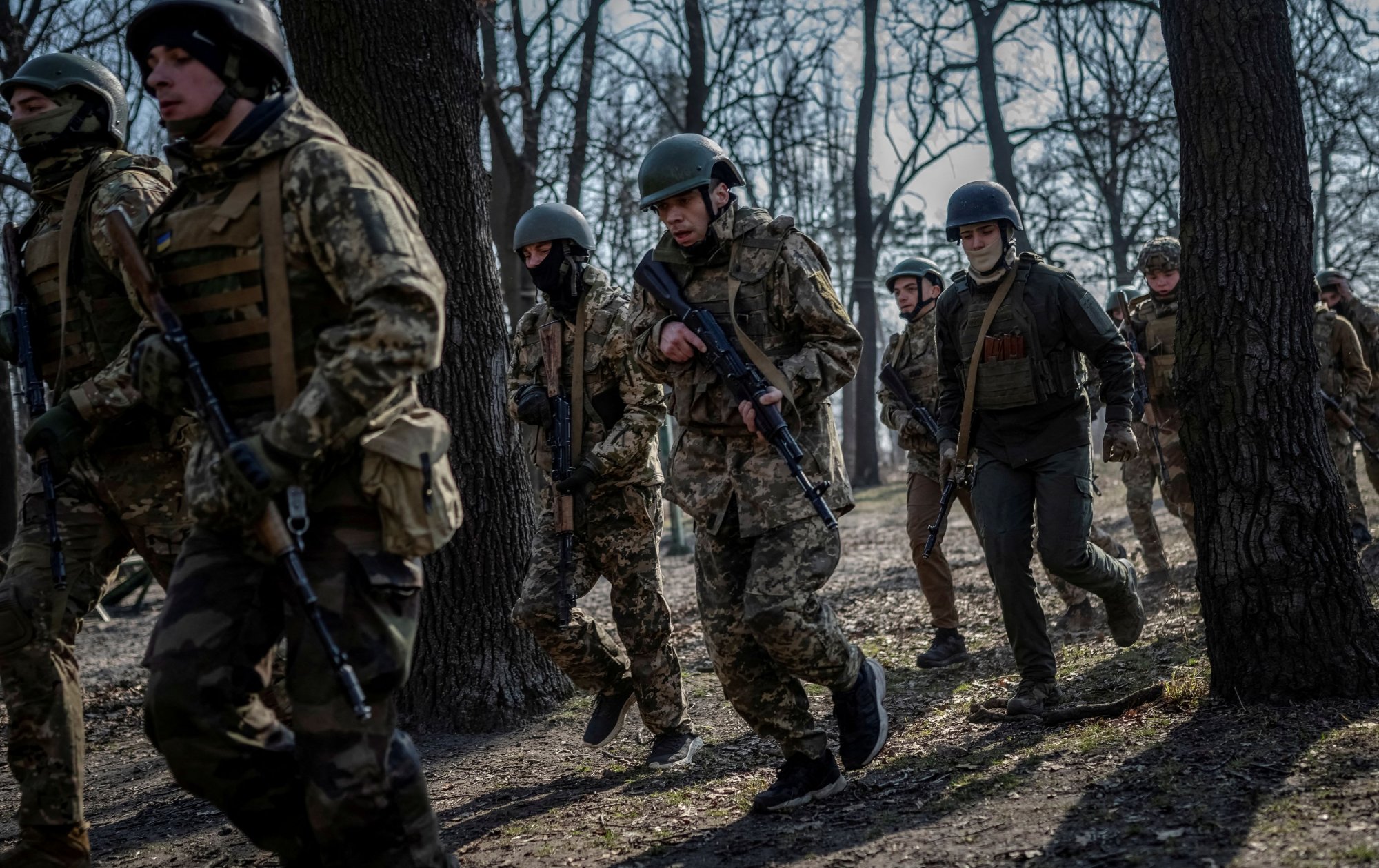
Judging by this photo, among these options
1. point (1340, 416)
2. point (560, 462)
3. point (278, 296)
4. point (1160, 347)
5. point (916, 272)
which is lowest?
point (1340, 416)

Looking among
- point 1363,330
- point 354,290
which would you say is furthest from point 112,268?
point 1363,330

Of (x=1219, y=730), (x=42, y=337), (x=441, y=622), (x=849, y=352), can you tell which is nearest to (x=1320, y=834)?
(x=1219, y=730)

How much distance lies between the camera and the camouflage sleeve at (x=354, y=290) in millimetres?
2863

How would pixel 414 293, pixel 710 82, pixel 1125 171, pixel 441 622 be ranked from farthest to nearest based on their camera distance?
pixel 1125 171 → pixel 710 82 → pixel 441 622 → pixel 414 293

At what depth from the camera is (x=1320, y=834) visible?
361 centimetres

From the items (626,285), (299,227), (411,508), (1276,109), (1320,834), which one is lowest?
(1320,834)

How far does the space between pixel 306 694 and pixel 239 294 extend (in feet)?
3.28

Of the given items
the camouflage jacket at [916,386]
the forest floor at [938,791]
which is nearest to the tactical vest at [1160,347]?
the camouflage jacket at [916,386]

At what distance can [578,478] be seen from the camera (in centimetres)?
528

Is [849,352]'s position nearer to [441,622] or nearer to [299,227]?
[299,227]

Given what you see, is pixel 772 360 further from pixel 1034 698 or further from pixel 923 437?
pixel 923 437

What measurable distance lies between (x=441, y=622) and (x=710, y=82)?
57.1 feet

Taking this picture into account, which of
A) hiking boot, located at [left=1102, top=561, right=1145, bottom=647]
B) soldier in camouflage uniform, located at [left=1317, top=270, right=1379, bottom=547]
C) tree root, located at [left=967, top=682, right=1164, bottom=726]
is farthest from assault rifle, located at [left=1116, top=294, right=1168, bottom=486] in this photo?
tree root, located at [left=967, top=682, right=1164, bottom=726]

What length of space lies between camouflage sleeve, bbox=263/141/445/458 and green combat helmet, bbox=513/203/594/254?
2.46 meters
